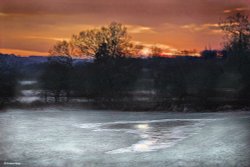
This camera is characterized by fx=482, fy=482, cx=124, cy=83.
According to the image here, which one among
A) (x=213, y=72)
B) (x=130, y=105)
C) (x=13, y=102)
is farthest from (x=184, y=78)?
(x=13, y=102)

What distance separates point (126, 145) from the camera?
2120 cm

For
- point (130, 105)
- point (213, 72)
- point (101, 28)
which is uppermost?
point (101, 28)

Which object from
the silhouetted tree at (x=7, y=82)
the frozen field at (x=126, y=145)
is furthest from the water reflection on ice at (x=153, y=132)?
the silhouetted tree at (x=7, y=82)

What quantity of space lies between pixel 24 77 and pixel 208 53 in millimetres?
25038

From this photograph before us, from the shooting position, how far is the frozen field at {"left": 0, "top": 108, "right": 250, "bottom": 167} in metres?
16.8

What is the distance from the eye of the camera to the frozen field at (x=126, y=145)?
1683cm

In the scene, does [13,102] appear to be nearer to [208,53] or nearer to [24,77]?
[24,77]

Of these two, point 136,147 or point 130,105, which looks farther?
point 130,105

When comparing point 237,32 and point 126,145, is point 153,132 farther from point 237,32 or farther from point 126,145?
point 237,32

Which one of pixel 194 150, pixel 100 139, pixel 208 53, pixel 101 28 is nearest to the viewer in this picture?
pixel 194 150

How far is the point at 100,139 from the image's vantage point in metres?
23.4

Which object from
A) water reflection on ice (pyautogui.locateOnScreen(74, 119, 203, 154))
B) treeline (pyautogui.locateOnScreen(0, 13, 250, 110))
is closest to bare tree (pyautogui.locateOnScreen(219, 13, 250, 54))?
treeline (pyautogui.locateOnScreen(0, 13, 250, 110))

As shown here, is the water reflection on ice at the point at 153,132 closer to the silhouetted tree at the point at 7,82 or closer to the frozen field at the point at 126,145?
the frozen field at the point at 126,145

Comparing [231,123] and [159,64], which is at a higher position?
[159,64]
